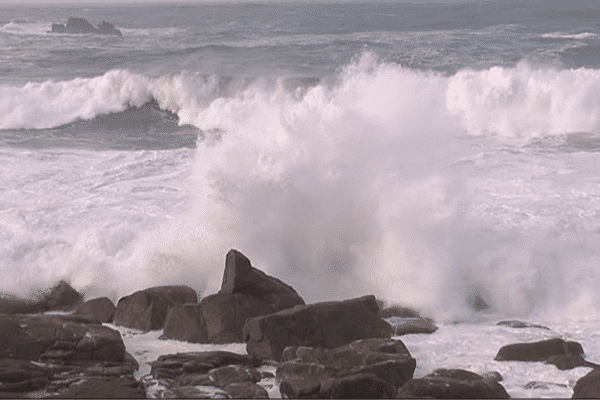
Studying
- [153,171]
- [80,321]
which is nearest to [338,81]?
[153,171]

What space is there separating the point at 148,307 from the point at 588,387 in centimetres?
443

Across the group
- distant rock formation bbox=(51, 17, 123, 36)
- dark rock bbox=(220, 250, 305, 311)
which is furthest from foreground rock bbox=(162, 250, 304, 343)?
distant rock formation bbox=(51, 17, 123, 36)

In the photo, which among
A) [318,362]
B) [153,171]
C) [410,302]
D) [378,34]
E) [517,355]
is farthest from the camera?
[378,34]

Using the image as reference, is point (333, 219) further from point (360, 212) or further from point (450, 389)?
point (450, 389)

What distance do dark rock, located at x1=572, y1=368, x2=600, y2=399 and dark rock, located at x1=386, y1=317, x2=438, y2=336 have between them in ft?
6.74

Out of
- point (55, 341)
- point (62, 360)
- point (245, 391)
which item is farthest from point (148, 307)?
point (245, 391)

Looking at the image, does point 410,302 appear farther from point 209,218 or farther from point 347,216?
point 209,218

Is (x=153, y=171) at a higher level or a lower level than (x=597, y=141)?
lower

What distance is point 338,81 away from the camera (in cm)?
2550

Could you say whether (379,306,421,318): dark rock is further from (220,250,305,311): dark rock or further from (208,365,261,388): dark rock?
(208,365,261,388): dark rock

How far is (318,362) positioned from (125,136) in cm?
1486

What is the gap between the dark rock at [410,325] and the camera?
7.36 m

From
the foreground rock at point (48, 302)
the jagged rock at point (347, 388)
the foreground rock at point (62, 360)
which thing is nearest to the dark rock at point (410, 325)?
the jagged rock at point (347, 388)

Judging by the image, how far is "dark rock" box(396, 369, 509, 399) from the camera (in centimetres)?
532
